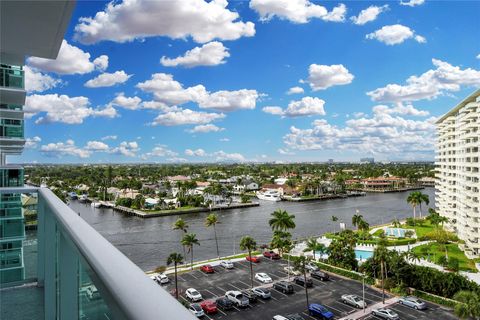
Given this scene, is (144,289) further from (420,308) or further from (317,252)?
(317,252)

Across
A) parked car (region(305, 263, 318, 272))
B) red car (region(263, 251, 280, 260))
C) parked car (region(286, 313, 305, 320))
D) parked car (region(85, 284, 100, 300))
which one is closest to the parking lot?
parked car (region(286, 313, 305, 320))

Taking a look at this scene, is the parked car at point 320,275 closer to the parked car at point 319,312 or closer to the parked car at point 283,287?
the parked car at point 283,287

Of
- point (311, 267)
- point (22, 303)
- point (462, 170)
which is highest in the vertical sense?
point (462, 170)

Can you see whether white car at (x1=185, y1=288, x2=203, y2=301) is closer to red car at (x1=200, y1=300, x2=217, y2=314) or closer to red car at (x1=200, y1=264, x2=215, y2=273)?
red car at (x1=200, y1=300, x2=217, y2=314)

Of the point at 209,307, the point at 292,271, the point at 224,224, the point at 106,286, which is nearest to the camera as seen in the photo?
the point at 106,286

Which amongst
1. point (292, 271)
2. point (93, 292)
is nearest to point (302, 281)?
point (292, 271)

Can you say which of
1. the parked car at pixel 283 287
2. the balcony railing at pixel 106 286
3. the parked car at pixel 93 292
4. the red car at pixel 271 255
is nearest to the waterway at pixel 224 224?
the red car at pixel 271 255

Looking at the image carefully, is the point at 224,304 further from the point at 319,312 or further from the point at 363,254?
the point at 363,254

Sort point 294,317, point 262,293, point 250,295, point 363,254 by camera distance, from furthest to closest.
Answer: point 363,254
point 262,293
point 250,295
point 294,317
